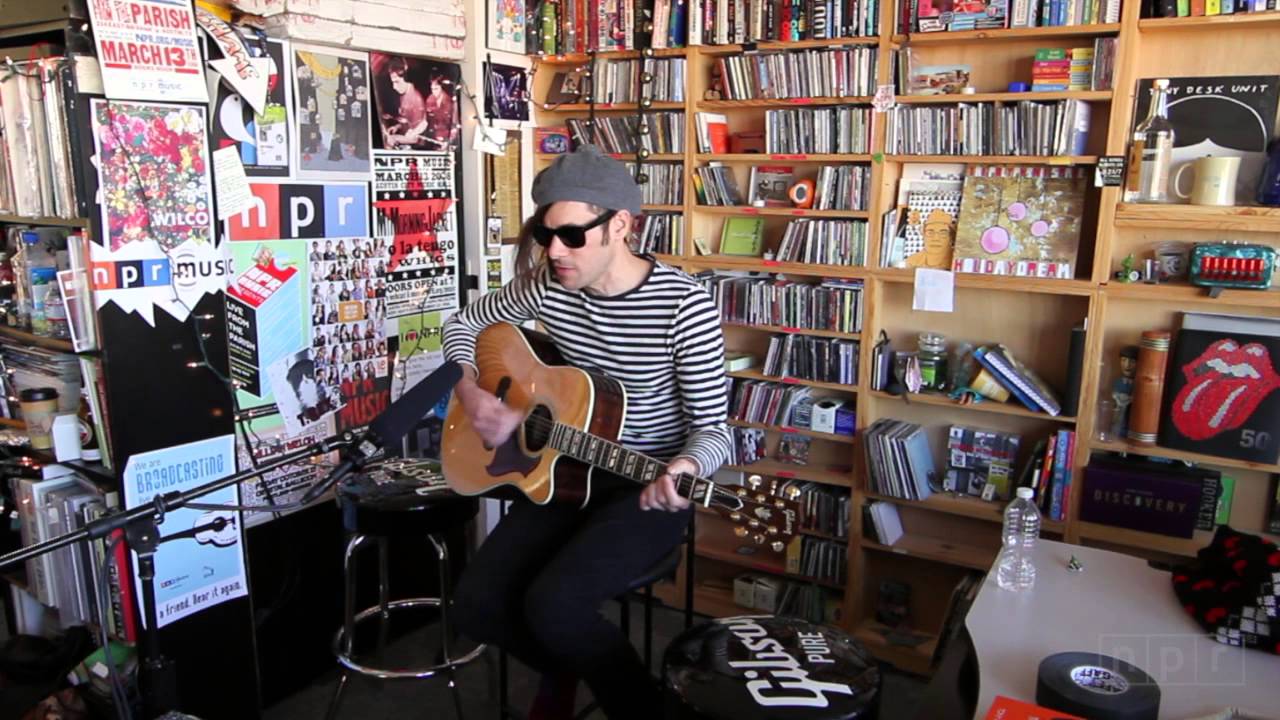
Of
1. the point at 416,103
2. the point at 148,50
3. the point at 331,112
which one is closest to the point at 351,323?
the point at 331,112

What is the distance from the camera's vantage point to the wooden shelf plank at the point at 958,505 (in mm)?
3098

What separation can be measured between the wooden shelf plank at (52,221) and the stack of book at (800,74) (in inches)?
82.3

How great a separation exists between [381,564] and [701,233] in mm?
1693

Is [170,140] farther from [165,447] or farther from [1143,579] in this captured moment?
[1143,579]

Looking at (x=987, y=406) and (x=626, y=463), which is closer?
(x=626, y=463)

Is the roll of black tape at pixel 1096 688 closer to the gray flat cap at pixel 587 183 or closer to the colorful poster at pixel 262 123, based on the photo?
the gray flat cap at pixel 587 183

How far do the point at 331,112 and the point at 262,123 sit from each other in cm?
25

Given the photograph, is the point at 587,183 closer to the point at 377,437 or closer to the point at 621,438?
the point at 621,438

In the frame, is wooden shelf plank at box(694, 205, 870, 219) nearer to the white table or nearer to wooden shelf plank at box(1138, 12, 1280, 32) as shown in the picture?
wooden shelf plank at box(1138, 12, 1280, 32)

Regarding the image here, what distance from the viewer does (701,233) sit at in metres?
3.63

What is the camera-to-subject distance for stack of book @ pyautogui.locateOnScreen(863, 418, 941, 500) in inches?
124

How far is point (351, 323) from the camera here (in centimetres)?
301

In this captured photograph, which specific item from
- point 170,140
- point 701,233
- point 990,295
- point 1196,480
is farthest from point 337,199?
point 1196,480

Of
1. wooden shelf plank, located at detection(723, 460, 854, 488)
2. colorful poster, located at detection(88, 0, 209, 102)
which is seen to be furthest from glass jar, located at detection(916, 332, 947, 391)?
colorful poster, located at detection(88, 0, 209, 102)
